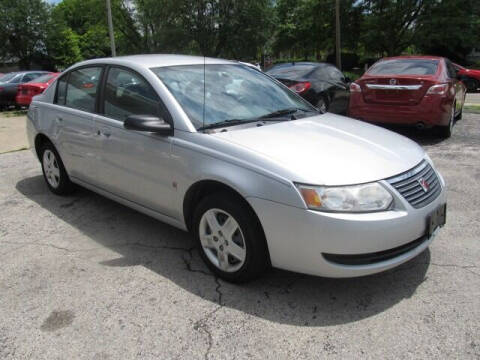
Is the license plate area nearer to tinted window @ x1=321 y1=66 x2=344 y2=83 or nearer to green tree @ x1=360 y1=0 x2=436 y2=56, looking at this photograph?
tinted window @ x1=321 y1=66 x2=344 y2=83

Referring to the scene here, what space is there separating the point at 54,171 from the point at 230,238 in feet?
9.35

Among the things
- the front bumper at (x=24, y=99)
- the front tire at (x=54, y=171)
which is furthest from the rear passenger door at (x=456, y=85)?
the front bumper at (x=24, y=99)

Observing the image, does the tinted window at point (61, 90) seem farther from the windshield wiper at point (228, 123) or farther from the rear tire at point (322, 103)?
the rear tire at point (322, 103)

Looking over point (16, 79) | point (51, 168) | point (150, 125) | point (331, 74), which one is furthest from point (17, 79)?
point (150, 125)

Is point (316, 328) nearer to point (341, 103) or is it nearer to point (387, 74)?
point (387, 74)

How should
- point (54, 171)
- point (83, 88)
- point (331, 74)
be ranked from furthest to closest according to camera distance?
1. point (331, 74)
2. point (54, 171)
3. point (83, 88)

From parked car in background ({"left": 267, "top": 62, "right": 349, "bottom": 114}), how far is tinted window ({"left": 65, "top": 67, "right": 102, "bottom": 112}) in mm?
4580

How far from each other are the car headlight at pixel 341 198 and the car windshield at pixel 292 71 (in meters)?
6.40

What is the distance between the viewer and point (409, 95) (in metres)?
7.05

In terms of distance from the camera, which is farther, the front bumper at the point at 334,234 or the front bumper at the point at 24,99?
the front bumper at the point at 24,99

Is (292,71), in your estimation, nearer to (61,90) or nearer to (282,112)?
(61,90)

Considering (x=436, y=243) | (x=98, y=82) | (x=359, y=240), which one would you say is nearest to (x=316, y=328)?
(x=359, y=240)

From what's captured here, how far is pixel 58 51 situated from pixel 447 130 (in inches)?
1892

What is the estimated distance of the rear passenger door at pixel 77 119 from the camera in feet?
13.9
